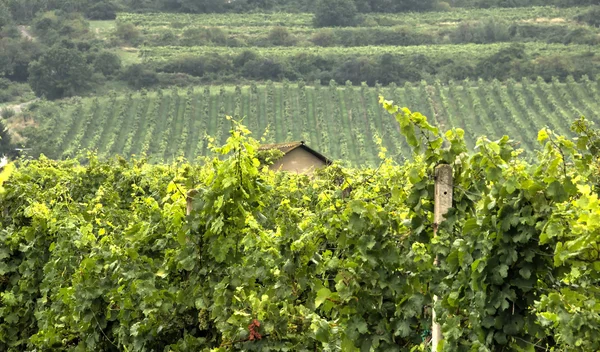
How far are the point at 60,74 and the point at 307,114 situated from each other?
67.2 feet

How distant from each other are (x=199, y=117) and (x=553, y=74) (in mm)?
24088

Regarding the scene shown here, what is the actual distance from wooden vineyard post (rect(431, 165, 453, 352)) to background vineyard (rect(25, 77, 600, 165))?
169 ft

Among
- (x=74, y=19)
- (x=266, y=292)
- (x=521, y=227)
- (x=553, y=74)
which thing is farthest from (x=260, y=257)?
(x=74, y=19)

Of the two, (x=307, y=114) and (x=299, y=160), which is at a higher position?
(x=299, y=160)

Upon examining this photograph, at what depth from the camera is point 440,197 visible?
20.5 ft

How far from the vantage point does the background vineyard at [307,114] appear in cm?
6212

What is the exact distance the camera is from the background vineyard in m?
62.1

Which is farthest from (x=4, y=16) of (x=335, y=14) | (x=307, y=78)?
(x=307, y=78)

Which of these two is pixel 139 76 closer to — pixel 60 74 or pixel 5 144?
pixel 60 74

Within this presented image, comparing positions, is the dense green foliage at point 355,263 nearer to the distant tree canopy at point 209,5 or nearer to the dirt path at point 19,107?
the dirt path at point 19,107

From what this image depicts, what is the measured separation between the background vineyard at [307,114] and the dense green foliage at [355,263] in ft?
161

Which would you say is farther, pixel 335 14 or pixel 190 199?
pixel 335 14

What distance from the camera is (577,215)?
17.5 feet

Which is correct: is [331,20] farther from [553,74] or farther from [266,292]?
[266,292]
